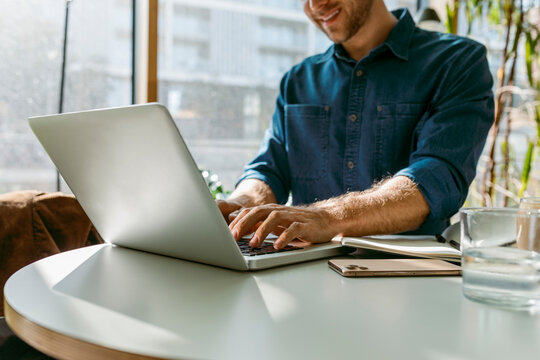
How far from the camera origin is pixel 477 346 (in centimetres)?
46

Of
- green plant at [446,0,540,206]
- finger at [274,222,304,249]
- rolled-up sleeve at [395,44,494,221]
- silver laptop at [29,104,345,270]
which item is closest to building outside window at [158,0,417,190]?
green plant at [446,0,540,206]

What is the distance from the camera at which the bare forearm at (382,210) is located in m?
0.98

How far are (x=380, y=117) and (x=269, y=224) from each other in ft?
2.80

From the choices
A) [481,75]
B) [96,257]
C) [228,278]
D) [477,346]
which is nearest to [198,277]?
[228,278]

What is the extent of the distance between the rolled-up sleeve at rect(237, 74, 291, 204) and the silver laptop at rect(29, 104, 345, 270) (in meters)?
0.70

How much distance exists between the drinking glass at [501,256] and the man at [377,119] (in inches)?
19.8

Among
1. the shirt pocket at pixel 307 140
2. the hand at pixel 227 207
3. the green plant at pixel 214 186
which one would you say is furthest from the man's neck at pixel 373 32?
the green plant at pixel 214 186

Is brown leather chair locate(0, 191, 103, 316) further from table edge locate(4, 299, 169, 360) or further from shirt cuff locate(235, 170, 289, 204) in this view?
table edge locate(4, 299, 169, 360)

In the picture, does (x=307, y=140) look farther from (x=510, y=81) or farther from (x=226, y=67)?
(x=510, y=81)

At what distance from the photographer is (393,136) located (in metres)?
1.57

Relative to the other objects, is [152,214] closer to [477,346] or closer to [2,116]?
[477,346]

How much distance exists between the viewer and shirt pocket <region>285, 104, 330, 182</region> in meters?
1.68

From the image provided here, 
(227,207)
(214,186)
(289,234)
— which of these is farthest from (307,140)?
(289,234)

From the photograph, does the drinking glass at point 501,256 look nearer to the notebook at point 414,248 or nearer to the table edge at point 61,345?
the notebook at point 414,248
